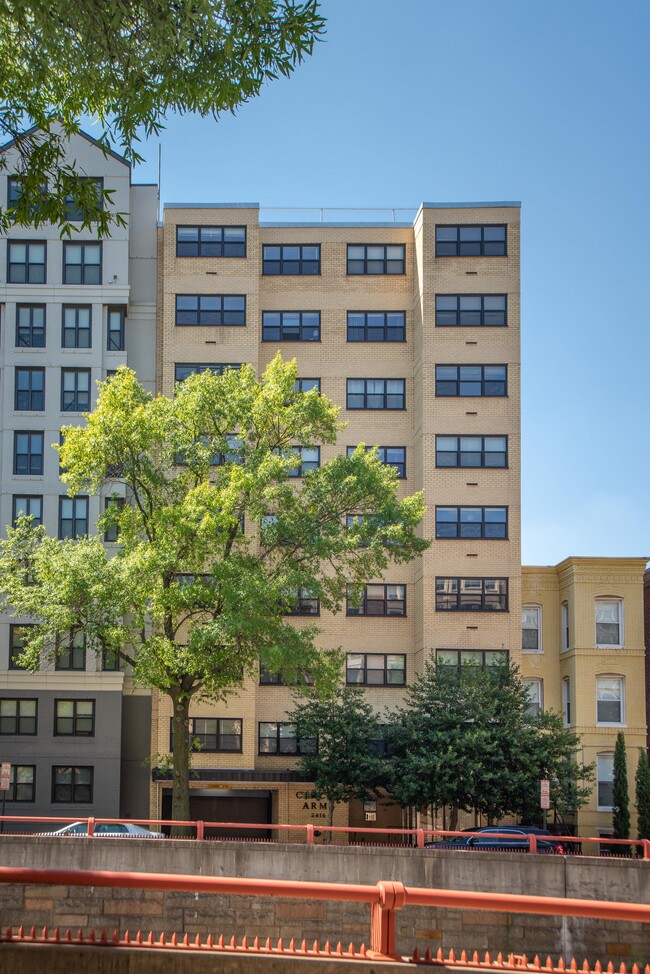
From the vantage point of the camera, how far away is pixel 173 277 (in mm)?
53844

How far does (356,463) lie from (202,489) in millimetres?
4960

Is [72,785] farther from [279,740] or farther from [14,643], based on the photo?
[279,740]

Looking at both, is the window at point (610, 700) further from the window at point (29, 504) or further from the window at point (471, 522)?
the window at point (29, 504)

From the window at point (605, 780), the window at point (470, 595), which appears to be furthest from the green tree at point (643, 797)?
the window at point (470, 595)

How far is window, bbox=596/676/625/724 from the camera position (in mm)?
51025

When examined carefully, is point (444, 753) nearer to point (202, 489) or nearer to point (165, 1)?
point (202, 489)

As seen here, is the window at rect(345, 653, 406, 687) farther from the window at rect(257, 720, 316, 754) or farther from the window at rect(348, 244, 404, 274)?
the window at rect(348, 244, 404, 274)

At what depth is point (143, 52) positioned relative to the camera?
11.2 m

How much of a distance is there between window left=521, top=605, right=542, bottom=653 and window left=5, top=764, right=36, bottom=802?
20576 millimetres

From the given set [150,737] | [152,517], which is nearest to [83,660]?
[150,737]

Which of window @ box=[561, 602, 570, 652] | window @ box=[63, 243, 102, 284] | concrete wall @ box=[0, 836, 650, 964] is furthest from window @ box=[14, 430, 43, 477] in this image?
concrete wall @ box=[0, 836, 650, 964]

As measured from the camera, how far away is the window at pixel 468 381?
173 ft

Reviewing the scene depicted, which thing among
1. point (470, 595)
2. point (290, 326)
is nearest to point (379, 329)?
point (290, 326)

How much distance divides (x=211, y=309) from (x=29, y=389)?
8252 millimetres
